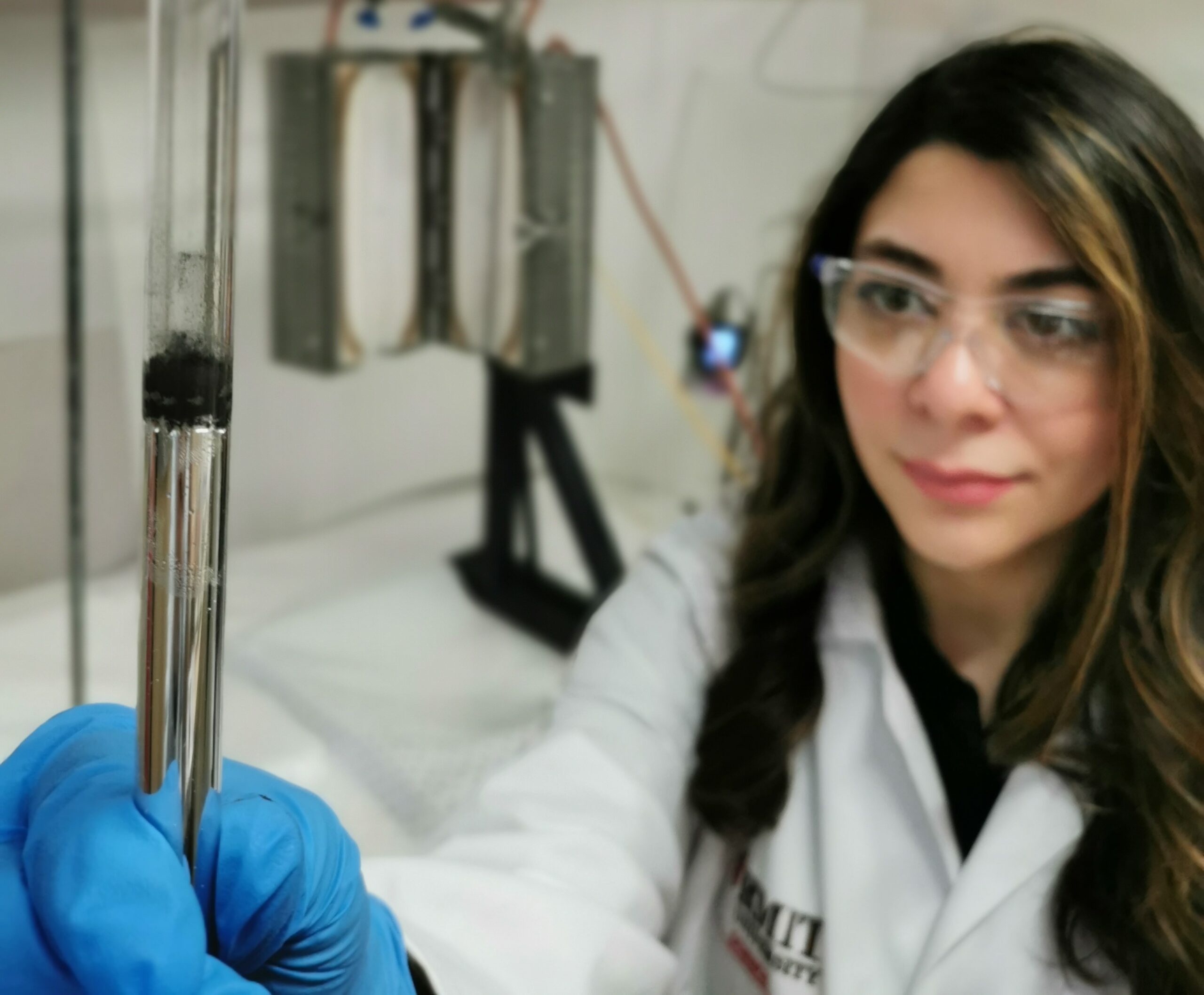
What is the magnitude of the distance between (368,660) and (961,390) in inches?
43.1

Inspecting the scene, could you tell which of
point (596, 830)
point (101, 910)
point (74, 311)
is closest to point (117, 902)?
point (101, 910)

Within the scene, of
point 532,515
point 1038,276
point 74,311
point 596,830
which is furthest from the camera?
point 532,515

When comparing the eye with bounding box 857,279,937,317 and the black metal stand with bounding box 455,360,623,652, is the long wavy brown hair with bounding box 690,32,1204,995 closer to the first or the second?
the eye with bounding box 857,279,937,317

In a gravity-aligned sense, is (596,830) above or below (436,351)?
below

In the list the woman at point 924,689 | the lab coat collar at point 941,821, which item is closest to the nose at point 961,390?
the woman at point 924,689

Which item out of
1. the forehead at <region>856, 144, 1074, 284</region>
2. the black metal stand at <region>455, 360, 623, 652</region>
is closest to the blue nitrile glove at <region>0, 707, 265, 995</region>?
the forehead at <region>856, 144, 1074, 284</region>

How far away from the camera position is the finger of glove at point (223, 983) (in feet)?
1.81

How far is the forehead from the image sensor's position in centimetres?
77

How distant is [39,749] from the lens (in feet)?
2.15

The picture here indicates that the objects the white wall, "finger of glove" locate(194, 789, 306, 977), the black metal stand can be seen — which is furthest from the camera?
the black metal stand

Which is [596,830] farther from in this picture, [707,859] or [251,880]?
[251,880]

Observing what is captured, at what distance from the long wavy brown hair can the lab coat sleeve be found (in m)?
Result: 0.05

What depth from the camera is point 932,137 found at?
0.84 m

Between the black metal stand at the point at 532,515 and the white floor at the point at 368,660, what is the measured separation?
0.04 m
